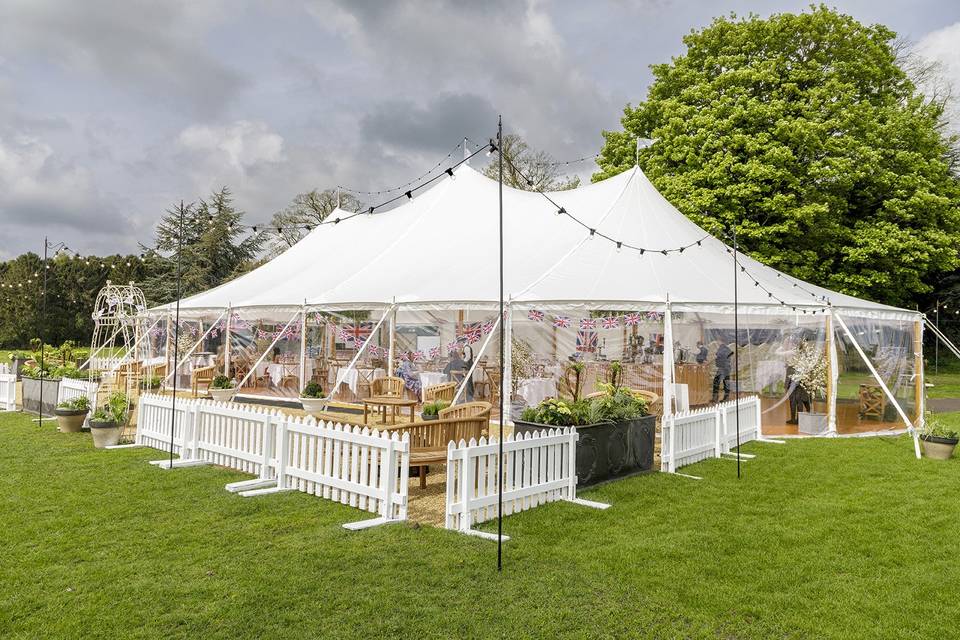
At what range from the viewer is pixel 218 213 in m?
36.2

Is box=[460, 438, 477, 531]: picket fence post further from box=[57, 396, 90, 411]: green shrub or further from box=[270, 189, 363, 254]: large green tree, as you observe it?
box=[270, 189, 363, 254]: large green tree

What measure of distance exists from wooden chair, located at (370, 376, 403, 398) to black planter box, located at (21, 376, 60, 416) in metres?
5.31

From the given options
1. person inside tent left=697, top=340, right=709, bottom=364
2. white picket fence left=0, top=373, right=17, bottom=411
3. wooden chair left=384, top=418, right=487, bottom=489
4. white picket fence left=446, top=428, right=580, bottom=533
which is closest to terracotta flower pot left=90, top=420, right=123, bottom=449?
wooden chair left=384, top=418, right=487, bottom=489

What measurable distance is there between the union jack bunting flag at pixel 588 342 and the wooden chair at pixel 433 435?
5.07m

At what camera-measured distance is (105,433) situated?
27.9 feet

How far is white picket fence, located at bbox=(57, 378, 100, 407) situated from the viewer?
33.7 ft

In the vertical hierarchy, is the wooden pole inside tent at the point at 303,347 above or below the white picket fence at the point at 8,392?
above

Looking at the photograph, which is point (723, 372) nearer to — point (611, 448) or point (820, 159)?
point (611, 448)

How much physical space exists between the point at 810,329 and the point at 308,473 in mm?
8607

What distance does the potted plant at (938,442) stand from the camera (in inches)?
341

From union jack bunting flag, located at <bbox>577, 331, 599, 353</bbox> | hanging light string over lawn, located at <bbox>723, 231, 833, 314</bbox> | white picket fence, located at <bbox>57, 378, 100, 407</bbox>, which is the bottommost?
white picket fence, located at <bbox>57, 378, 100, 407</bbox>

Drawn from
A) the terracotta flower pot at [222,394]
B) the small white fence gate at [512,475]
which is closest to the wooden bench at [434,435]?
the small white fence gate at [512,475]

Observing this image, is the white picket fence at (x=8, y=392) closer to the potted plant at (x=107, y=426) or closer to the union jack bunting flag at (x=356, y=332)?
the potted plant at (x=107, y=426)

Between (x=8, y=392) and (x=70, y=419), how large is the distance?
4619 millimetres
